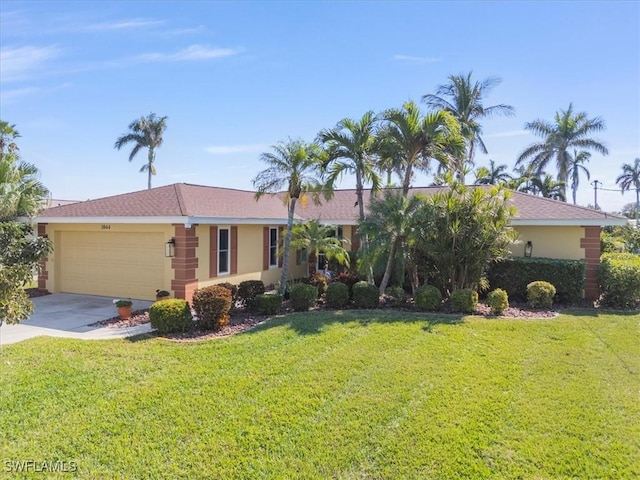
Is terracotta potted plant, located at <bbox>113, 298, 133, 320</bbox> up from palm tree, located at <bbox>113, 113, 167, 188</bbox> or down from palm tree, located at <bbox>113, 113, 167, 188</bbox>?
down

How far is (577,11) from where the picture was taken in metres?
10.2

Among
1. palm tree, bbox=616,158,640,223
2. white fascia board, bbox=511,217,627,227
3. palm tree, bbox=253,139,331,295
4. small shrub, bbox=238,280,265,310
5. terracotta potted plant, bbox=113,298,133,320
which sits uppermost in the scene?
palm tree, bbox=616,158,640,223

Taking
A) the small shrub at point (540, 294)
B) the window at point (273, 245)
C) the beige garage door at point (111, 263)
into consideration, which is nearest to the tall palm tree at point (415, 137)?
the small shrub at point (540, 294)

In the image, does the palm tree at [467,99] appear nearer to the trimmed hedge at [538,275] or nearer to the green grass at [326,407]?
the trimmed hedge at [538,275]

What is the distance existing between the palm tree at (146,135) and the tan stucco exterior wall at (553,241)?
32.0m

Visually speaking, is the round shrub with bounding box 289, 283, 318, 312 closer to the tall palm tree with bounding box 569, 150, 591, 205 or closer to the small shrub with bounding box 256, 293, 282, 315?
the small shrub with bounding box 256, 293, 282, 315

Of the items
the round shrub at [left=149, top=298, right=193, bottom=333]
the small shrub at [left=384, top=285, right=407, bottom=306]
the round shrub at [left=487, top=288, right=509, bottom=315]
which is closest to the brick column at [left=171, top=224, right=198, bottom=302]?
the round shrub at [left=149, top=298, right=193, bottom=333]

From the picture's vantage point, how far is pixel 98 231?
13.8 meters

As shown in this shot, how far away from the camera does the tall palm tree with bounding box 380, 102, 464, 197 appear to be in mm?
12297

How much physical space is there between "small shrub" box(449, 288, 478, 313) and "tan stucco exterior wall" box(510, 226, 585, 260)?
4.14 metres

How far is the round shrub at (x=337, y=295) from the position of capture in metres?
11.5

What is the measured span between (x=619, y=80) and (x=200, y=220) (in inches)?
541

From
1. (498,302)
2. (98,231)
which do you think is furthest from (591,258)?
(98,231)

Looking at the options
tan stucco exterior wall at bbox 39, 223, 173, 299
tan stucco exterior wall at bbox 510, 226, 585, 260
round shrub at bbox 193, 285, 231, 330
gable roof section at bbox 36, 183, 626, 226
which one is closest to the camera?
round shrub at bbox 193, 285, 231, 330
